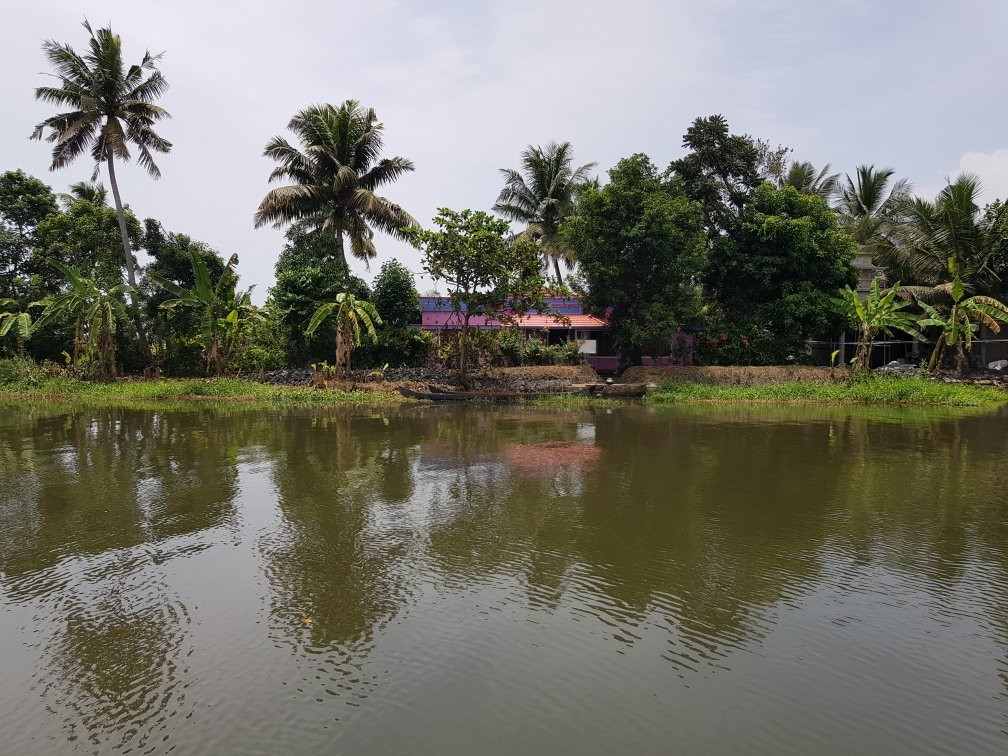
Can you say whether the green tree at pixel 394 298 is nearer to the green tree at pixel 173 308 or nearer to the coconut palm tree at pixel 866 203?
the green tree at pixel 173 308

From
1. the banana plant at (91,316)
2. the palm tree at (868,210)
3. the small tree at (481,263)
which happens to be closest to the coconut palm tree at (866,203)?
the palm tree at (868,210)

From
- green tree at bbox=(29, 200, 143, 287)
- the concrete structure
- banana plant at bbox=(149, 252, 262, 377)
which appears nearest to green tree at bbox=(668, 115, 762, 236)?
the concrete structure

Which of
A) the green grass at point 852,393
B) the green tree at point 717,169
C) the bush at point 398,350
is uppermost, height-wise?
the green tree at point 717,169

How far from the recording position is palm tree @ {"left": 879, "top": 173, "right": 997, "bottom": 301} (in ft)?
77.2

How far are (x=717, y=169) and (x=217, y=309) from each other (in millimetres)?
20313

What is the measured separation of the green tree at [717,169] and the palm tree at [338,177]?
38.6 ft

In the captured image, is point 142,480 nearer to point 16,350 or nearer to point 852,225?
point 16,350

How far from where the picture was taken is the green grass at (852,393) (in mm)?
19234

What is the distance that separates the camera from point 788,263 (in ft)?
80.0

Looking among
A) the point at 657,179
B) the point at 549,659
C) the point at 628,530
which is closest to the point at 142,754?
the point at 549,659

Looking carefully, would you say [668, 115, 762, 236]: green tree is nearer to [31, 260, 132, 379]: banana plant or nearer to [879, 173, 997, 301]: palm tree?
[879, 173, 997, 301]: palm tree

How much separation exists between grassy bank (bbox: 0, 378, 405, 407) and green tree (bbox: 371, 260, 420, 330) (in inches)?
187

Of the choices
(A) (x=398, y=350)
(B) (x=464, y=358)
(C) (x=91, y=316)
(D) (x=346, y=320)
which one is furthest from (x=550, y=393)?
(C) (x=91, y=316)

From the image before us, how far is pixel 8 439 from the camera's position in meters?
12.0
